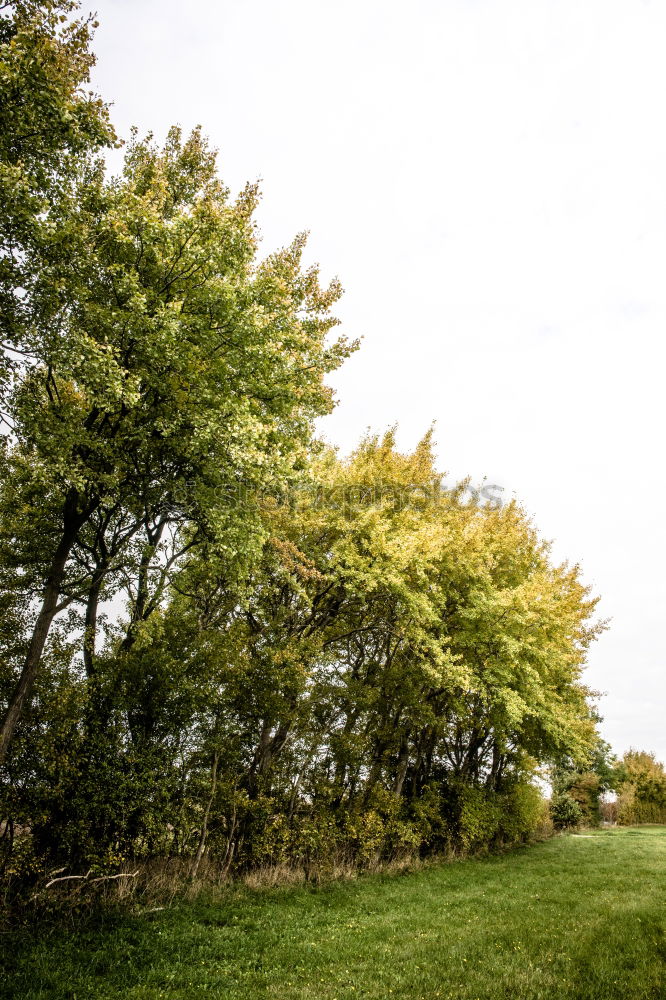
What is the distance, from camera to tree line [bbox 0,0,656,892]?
796 cm

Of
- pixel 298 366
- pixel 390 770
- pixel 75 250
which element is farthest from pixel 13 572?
pixel 390 770

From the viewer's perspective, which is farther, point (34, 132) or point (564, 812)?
point (564, 812)

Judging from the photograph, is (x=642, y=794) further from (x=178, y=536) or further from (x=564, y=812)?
(x=178, y=536)

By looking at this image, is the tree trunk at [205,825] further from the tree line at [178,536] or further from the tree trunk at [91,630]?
the tree trunk at [91,630]

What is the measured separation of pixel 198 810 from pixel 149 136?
47.7ft

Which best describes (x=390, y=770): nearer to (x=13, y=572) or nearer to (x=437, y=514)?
(x=437, y=514)

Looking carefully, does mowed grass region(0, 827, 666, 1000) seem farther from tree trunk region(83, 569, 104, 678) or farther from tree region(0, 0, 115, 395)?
tree region(0, 0, 115, 395)
